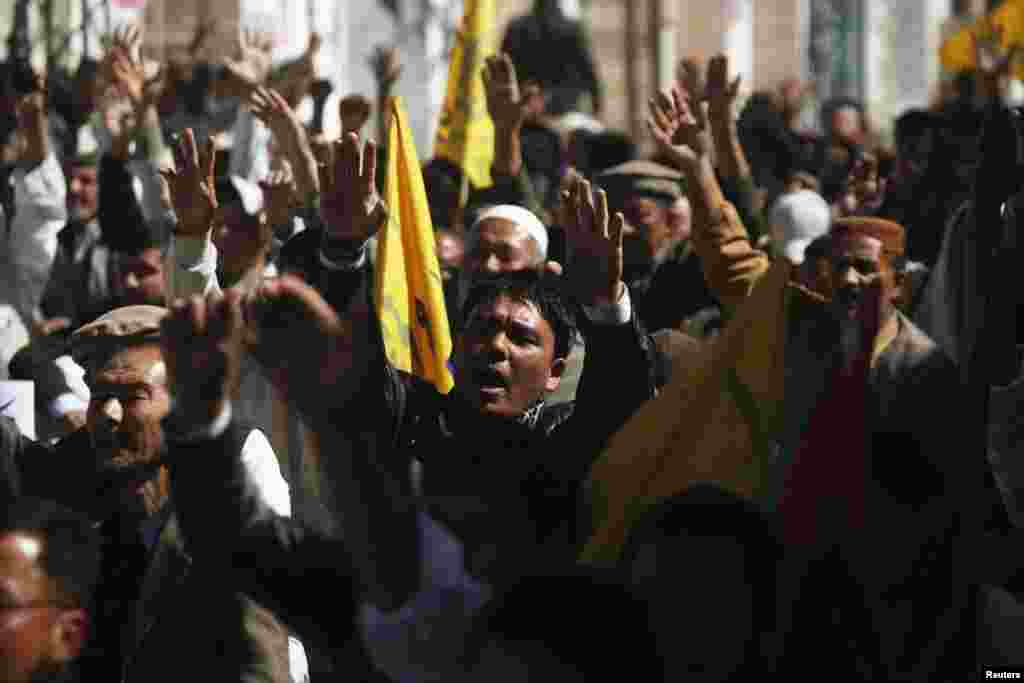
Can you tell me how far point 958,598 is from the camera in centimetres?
435

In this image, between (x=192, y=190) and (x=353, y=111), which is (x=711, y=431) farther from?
(x=353, y=111)

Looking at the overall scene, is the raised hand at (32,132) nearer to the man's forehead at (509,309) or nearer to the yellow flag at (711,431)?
the man's forehead at (509,309)

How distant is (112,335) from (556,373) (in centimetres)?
116

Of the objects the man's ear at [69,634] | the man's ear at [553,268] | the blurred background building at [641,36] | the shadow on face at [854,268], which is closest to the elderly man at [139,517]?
the man's ear at [69,634]

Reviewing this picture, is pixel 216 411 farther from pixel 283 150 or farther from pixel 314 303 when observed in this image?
pixel 283 150

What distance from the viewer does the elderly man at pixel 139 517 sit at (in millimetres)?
5000

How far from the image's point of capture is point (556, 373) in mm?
6270

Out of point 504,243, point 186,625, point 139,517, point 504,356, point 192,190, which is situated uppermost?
point 192,190

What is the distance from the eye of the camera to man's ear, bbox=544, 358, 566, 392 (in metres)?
6.21

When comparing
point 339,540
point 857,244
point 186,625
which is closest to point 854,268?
point 857,244

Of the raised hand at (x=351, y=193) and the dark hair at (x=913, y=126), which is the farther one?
the dark hair at (x=913, y=126)

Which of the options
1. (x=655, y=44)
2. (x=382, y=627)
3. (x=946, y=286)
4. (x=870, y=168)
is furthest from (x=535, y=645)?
(x=655, y=44)

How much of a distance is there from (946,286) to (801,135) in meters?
6.28

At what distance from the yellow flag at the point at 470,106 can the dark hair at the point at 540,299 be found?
308 cm
